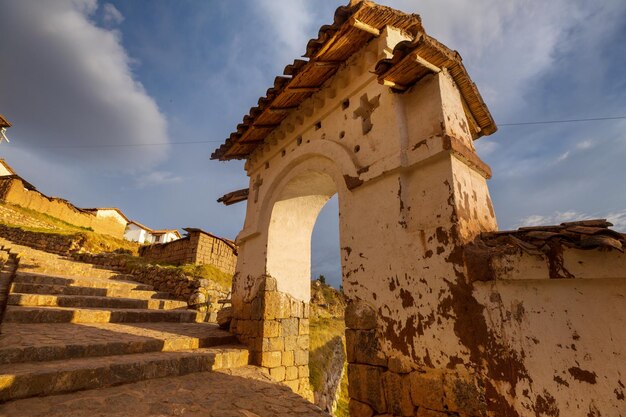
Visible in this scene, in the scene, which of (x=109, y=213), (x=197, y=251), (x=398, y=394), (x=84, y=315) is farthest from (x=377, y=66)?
(x=109, y=213)

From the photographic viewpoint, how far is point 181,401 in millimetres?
3025

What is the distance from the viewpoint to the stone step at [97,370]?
2.70 metres

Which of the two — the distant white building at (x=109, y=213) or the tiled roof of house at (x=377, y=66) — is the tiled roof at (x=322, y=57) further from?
the distant white building at (x=109, y=213)

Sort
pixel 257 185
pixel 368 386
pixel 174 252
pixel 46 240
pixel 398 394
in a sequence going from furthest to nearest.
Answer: pixel 46 240
pixel 174 252
pixel 257 185
pixel 368 386
pixel 398 394

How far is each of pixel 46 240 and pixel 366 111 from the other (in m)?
19.4

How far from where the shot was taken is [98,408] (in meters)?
2.65

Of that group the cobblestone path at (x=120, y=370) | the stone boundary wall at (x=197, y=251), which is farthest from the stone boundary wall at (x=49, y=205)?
the cobblestone path at (x=120, y=370)

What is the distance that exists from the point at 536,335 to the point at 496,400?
56cm

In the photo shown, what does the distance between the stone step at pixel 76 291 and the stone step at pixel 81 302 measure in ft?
2.32

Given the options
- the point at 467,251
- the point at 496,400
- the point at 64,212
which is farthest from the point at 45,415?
the point at 64,212

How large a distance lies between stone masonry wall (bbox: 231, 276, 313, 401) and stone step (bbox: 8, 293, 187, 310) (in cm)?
312

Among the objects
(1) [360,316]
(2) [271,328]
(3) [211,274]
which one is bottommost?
(2) [271,328]

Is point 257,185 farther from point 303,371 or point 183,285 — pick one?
point 183,285

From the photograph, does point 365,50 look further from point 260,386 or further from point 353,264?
point 260,386
